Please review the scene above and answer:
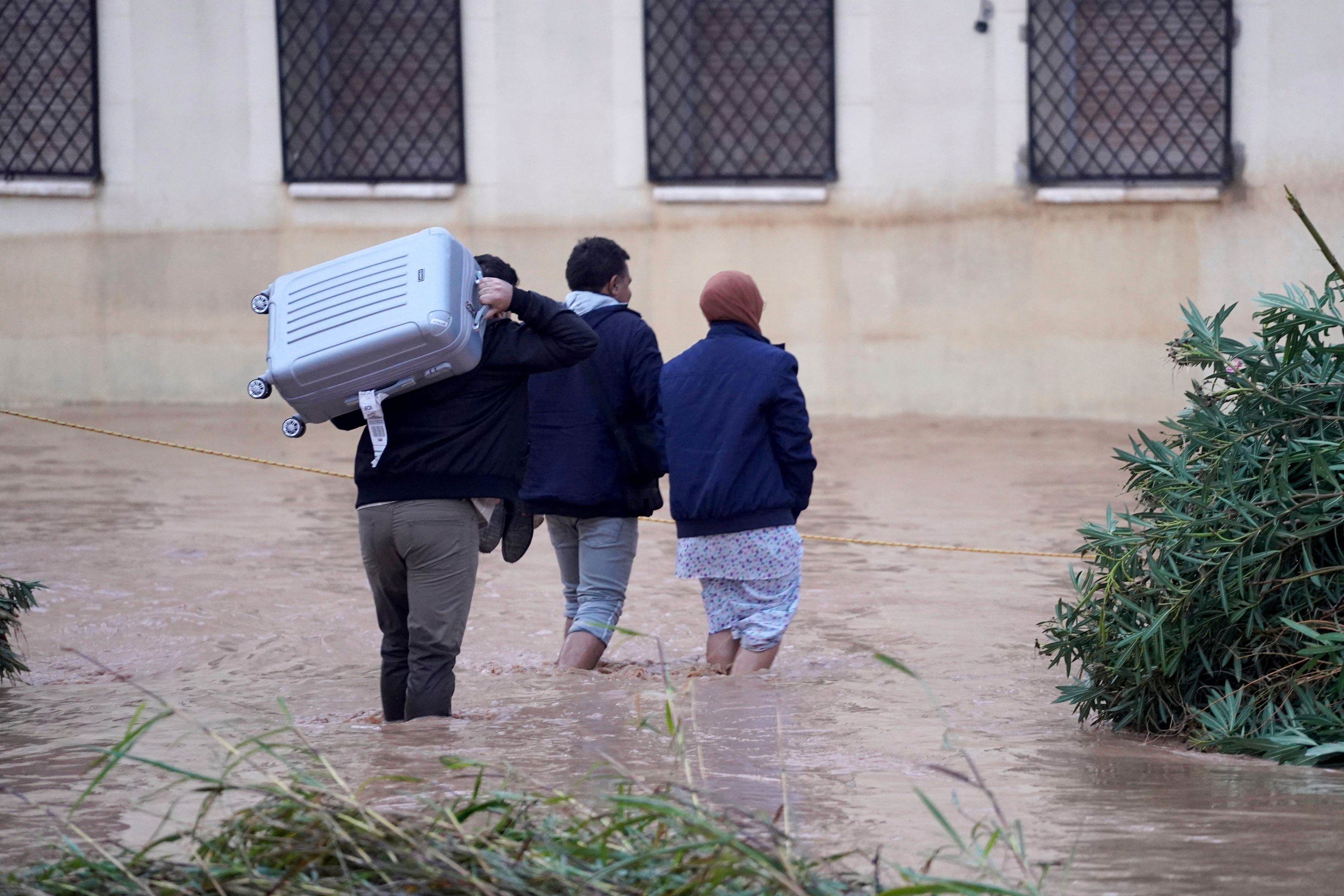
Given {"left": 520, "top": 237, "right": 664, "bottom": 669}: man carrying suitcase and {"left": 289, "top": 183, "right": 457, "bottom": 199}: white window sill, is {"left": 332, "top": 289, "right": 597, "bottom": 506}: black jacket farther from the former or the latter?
{"left": 289, "top": 183, "right": 457, "bottom": 199}: white window sill

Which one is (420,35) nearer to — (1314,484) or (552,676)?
(552,676)

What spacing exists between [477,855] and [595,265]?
3319 millimetres

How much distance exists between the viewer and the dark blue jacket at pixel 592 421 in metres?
5.37

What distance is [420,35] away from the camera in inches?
500

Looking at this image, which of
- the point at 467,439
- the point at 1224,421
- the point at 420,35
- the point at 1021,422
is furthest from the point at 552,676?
the point at 420,35

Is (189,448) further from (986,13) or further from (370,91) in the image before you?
(986,13)

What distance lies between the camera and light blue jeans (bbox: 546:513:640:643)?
215 inches

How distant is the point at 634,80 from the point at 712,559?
7.75 metres

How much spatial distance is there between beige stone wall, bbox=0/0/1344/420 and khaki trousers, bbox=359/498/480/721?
8.17m

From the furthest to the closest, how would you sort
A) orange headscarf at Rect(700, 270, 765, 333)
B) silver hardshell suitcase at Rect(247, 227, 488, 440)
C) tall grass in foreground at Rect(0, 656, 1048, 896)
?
orange headscarf at Rect(700, 270, 765, 333)
silver hardshell suitcase at Rect(247, 227, 488, 440)
tall grass in foreground at Rect(0, 656, 1048, 896)

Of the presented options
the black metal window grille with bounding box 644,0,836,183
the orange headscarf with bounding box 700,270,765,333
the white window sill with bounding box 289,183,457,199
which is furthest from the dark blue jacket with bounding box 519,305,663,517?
the white window sill with bounding box 289,183,457,199

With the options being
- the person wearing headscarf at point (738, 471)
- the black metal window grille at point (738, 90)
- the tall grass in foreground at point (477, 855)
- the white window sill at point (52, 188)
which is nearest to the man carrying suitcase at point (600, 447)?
the person wearing headscarf at point (738, 471)

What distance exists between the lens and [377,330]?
14.0 ft

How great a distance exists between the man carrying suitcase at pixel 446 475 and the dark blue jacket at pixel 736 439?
2.83ft
